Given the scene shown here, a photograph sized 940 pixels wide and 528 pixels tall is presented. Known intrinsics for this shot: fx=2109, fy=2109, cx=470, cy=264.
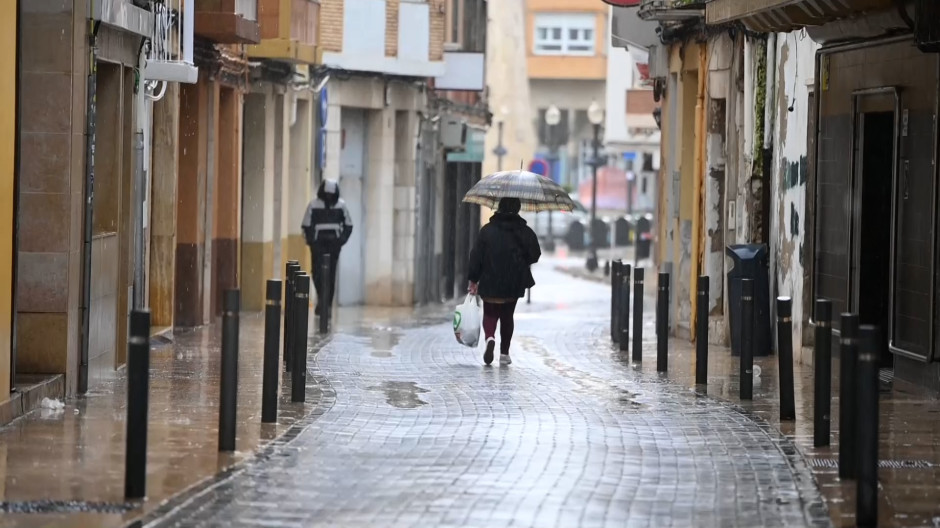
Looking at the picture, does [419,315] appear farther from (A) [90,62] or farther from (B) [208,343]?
(A) [90,62]

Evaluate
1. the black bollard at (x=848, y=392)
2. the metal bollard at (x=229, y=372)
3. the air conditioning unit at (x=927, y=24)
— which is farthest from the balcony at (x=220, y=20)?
the black bollard at (x=848, y=392)

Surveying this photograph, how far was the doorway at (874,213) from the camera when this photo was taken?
61.8 feet

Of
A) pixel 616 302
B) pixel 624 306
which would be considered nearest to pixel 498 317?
pixel 624 306

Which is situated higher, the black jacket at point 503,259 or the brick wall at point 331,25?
the brick wall at point 331,25

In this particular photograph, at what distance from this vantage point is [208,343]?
21.6 metres

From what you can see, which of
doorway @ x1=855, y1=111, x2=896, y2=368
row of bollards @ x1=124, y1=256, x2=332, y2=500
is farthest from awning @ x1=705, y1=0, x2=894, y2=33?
row of bollards @ x1=124, y1=256, x2=332, y2=500

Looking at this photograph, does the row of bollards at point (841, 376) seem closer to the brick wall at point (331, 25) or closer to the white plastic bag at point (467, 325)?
the white plastic bag at point (467, 325)

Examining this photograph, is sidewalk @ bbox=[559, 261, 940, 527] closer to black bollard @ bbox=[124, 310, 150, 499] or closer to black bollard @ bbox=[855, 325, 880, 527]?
black bollard @ bbox=[855, 325, 880, 527]

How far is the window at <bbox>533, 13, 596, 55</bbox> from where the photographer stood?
287 feet

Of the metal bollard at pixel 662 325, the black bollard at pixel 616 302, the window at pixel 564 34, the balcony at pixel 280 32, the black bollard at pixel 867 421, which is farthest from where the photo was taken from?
the window at pixel 564 34

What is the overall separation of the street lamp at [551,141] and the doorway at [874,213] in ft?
147

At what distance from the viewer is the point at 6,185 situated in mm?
13492

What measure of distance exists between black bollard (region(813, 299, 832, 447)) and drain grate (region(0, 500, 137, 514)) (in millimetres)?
4089

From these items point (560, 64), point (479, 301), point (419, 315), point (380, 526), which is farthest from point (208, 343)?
A: point (560, 64)
